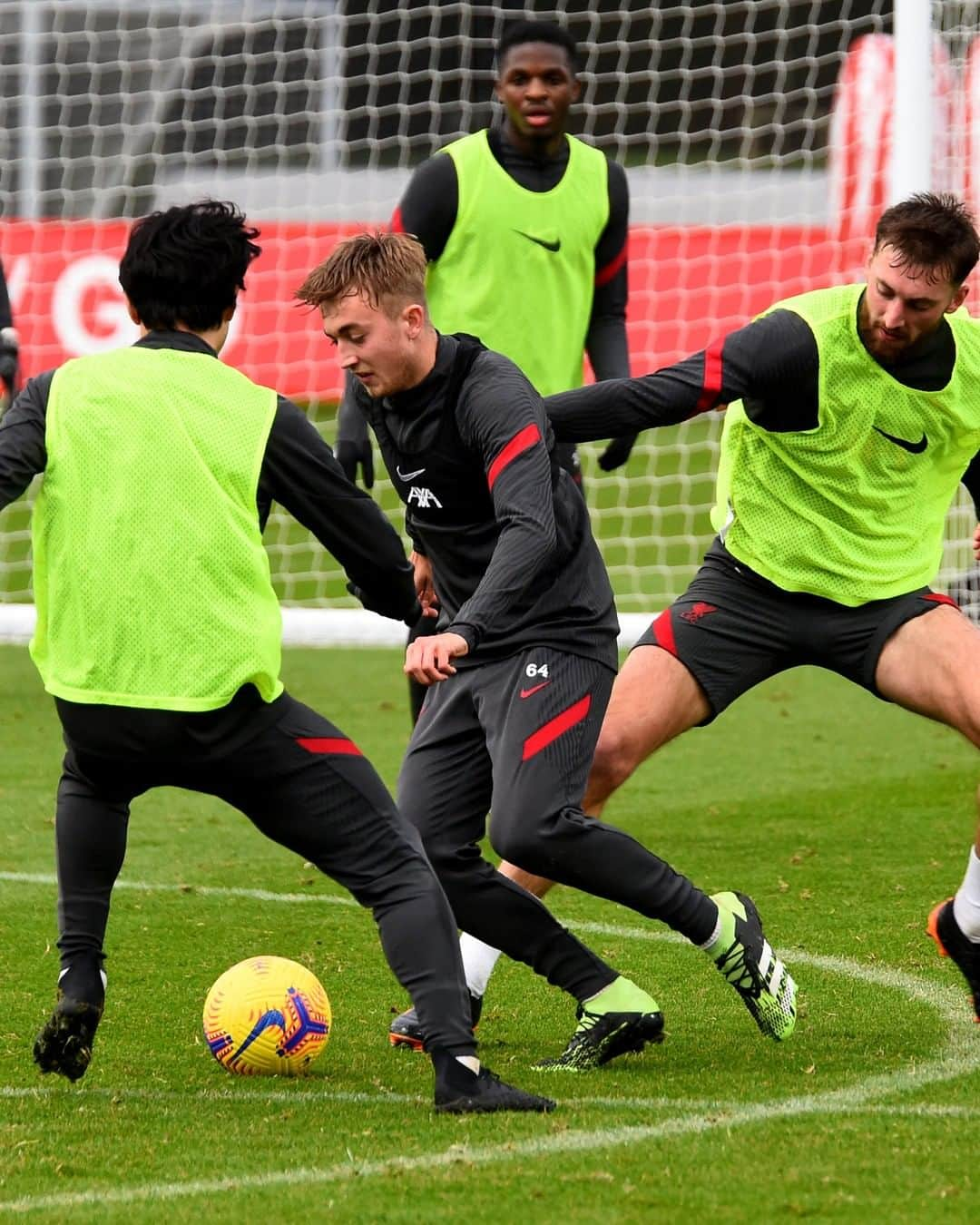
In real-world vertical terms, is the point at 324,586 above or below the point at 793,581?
below

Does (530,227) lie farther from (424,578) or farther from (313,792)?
(313,792)

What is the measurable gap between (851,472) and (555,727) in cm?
114

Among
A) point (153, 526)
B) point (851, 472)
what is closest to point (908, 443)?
point (851, 472)

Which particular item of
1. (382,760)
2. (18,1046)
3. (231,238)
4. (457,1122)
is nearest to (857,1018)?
(457,1122)

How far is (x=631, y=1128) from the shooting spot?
386 cm

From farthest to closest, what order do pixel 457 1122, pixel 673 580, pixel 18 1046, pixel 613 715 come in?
pixel 673 580, pixel 613 715, pixel 18 1046, pixel 457 1122

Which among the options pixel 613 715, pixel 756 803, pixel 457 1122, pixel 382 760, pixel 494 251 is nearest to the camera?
pixel 457 1122

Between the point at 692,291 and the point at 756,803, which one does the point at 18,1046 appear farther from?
the point at 692,291

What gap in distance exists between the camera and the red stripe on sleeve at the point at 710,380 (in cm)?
477

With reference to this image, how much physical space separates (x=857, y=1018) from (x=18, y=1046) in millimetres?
1968

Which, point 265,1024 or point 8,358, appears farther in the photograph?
point 8,358

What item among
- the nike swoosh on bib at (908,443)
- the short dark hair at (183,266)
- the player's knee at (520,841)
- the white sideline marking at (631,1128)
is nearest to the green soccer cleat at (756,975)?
the white sideline marking at (631,1128)

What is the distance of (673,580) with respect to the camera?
13.3 metres

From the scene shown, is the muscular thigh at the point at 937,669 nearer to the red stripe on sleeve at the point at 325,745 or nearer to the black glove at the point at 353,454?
the red stripe on sleeve at the point at 325,745
